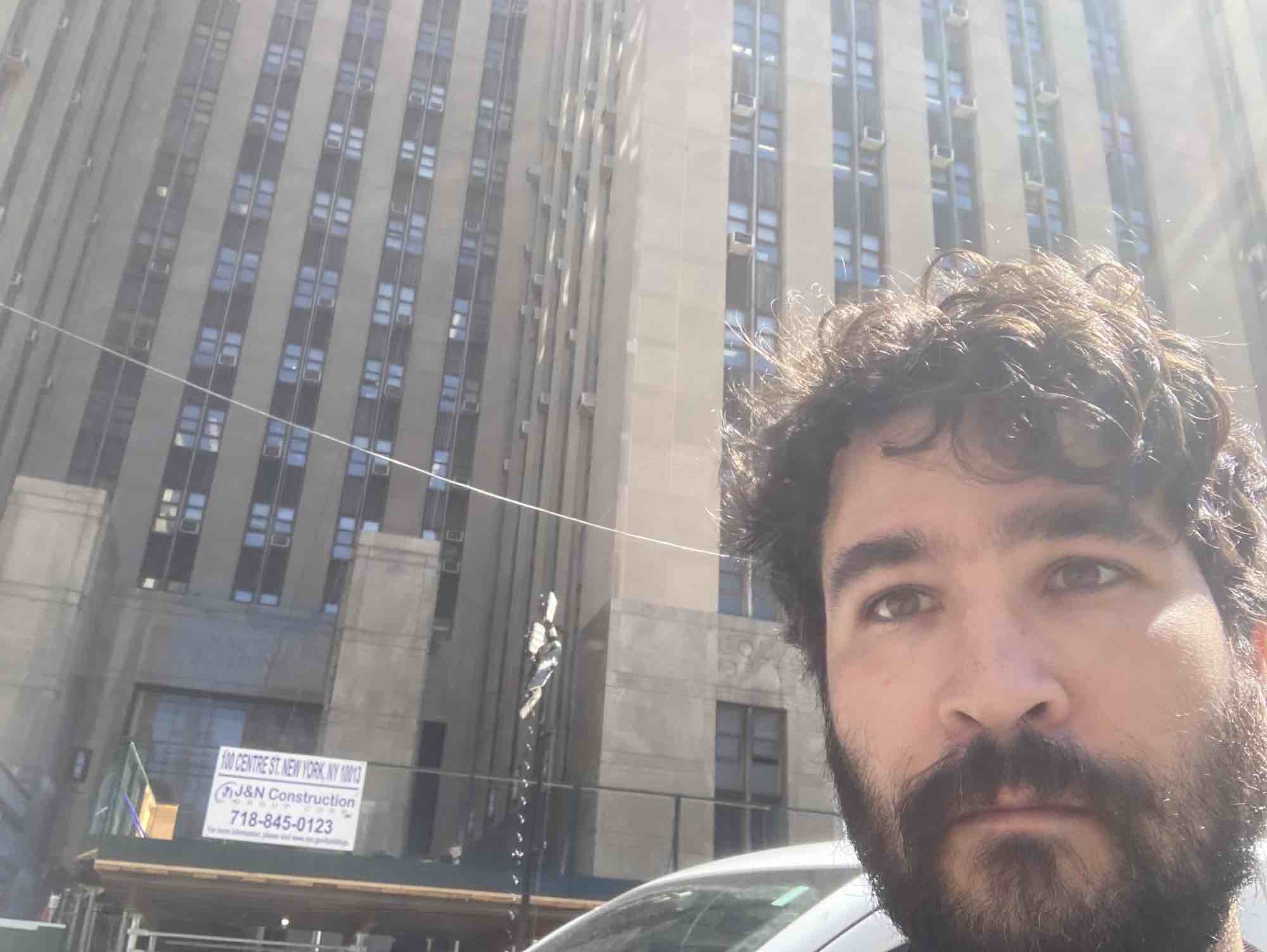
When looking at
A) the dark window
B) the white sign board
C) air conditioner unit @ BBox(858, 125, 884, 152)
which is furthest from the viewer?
air conditioner unit @ BBox(858, 125, 884, 152)

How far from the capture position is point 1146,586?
1353 millimetres

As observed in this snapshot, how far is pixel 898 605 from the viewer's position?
1496mm

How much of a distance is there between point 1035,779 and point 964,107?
27370 millimetres

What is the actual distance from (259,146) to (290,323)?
21.4 ft

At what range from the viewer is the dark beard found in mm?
1162

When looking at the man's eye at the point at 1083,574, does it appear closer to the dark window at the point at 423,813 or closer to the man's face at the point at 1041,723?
the man's face at the point at 1041,723

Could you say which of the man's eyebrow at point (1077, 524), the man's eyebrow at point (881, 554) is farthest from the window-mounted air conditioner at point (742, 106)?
the man's eyebrow at point (1077, 524)

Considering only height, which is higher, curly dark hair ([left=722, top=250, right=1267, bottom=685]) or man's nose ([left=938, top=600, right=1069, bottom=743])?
curly dark hair ([left=722, top=250, right=1267, bottom=685])

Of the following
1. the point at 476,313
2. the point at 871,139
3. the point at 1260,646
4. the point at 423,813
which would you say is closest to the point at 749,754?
the point at 423,813

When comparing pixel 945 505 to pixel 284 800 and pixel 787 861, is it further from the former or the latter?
pixel 284 800

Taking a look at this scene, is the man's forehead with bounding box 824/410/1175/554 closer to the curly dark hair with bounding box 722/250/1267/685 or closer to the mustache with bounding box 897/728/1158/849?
the curly dark hair with bounding box 722/250/1267/685

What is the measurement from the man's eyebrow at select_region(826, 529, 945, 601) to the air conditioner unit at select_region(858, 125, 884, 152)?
79.7ft

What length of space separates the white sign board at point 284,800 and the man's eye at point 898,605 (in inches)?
489

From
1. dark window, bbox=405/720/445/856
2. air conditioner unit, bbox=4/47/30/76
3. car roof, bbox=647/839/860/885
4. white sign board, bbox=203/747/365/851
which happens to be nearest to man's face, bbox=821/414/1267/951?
car roof, bbox=647/839/860/885
